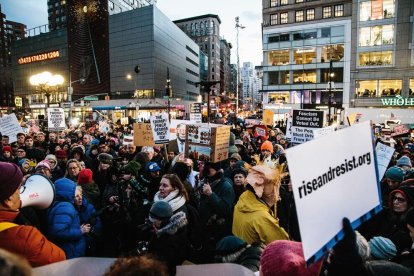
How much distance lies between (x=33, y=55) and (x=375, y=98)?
8741 cm

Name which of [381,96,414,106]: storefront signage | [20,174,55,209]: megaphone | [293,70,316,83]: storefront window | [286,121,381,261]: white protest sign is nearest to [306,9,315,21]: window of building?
[293,70,316,83]: storefront window

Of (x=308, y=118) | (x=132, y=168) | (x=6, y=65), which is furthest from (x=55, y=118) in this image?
(x=6, y=65)

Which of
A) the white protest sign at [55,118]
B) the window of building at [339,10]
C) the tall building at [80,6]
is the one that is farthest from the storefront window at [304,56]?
the tall building at [80,6]

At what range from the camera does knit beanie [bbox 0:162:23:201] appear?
2.18 meters

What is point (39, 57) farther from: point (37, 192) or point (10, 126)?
point (37, 192)

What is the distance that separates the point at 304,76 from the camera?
46.8 m

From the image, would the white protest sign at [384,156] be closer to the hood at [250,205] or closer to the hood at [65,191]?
the hood at [250,205]

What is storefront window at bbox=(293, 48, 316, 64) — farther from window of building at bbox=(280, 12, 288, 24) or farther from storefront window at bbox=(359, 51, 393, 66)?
storefront window at bbox=(359, 51, 393, 66)

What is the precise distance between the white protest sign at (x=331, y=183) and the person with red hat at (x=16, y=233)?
188cm

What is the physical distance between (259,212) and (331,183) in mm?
1565

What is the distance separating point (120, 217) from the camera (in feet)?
13.1

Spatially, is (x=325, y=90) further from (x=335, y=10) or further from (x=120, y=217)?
(x=120, y=217)

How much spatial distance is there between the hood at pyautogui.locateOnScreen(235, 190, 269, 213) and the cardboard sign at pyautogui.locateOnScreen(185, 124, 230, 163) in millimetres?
2679

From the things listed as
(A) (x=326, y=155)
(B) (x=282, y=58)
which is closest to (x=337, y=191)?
(A) (x=326, y=155)
